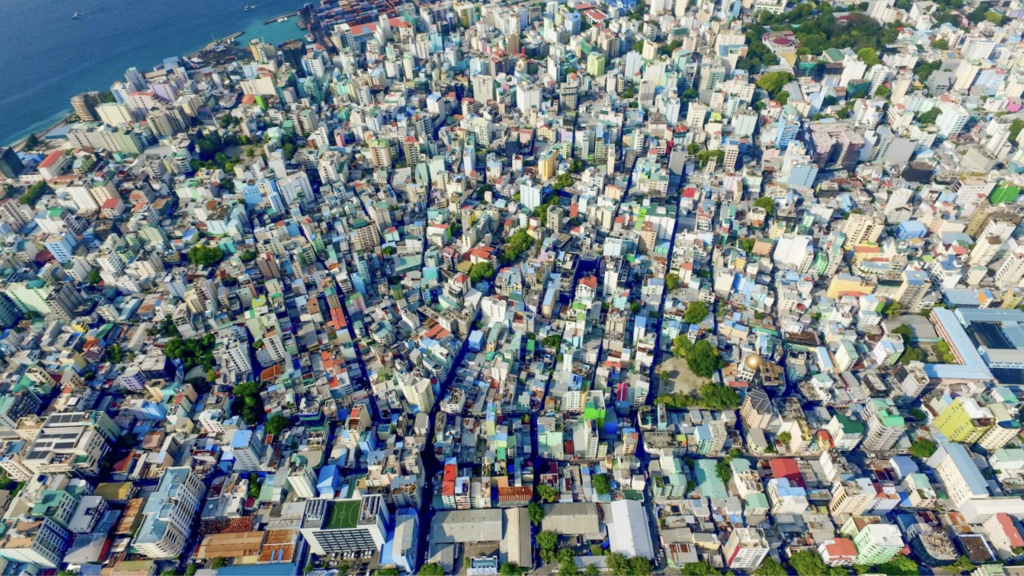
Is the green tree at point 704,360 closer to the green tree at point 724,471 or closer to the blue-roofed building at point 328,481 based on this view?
the green tree at point 724,471

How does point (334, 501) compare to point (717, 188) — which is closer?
point (334, 501)

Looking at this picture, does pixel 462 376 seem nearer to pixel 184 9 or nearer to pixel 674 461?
pixel 674 461

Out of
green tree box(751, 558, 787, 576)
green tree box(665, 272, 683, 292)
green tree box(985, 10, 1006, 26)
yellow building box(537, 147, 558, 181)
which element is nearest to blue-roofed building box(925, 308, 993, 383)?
green tree box(665, 272, 683, 292)

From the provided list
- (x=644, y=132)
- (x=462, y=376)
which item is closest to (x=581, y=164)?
(x=644, y=132)

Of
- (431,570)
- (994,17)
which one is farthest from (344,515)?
(994,17)

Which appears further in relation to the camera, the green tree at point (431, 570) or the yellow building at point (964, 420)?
the yellow building at point (964, 420)

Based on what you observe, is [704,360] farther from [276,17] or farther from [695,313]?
[276,17]

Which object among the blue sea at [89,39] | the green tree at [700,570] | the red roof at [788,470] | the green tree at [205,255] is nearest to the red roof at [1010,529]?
the red roof at [788,470]
